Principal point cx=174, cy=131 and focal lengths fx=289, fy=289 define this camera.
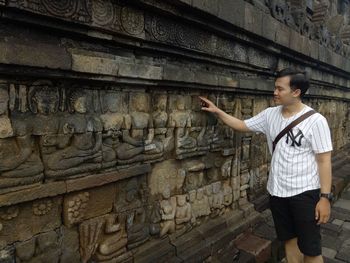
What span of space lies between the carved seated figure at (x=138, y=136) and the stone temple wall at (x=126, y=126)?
11mm

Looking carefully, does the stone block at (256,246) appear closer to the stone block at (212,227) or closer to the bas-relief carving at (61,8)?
the stone block at (212,227)

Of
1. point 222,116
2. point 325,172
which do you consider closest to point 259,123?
point 222,116

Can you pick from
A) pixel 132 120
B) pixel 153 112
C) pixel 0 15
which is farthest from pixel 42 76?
pixel 153 112

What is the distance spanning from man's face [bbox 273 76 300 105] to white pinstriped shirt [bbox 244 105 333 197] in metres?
0.15

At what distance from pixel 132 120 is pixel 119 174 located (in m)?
0.50

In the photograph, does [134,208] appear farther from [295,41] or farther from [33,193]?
[295,41]

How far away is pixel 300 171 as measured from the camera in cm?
263

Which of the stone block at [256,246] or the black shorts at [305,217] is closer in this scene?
the black shorts at [305,217]

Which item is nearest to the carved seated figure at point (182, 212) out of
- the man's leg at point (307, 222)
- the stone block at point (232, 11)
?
the man's leg at point (307, 222)

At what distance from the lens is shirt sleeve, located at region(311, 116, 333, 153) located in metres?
2.53

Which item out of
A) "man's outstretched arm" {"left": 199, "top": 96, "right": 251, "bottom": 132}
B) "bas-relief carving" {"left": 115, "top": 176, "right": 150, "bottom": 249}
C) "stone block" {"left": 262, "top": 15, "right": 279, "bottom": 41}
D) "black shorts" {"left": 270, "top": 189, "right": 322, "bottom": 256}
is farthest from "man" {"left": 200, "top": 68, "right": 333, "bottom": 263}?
"stone block" {"left": 262, "top": 15, "right": 279, "bottom": 41}

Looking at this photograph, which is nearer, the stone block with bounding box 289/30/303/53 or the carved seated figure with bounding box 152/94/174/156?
the carved seated figure with bounding box 152/94/174/156

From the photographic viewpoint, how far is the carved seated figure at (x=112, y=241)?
8.21 ft

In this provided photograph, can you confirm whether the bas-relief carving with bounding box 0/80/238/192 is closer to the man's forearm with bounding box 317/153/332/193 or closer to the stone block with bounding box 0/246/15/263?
the stone block with bounding box 0/246/15/263
